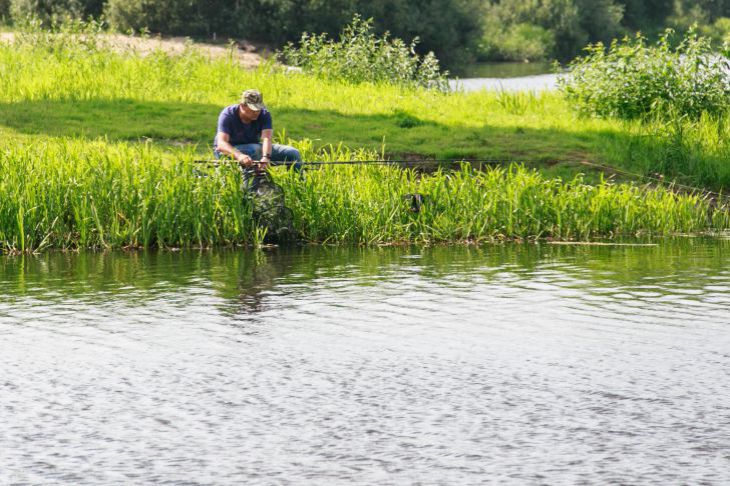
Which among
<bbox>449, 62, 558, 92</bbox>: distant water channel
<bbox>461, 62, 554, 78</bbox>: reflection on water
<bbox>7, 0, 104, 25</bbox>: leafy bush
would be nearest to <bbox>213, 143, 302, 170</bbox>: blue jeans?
<bbox>449, 62, 558, 92</bbox>: distant water channel

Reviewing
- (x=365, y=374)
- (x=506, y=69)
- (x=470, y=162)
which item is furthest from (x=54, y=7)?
(x=365, y=374)

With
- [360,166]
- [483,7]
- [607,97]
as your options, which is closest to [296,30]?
[483,7]

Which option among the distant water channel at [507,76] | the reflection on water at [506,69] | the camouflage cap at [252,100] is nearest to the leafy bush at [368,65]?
the camouflage cap at [252,100]

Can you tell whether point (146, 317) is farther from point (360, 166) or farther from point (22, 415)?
point (360, 166)

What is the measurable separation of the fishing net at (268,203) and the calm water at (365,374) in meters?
1.53

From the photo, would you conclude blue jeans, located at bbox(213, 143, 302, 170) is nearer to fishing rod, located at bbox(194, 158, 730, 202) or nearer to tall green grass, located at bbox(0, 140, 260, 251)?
fishing rod, located at bbox(194, 158, 730, 202)

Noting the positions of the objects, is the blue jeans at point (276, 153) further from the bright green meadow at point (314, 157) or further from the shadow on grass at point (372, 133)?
the shadow on grass at point (372, 133)

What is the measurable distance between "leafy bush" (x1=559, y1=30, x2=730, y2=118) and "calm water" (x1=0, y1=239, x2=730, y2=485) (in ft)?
26.5

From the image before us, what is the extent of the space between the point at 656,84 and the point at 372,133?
181 inches

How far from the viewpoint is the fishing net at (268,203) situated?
13.0 metres

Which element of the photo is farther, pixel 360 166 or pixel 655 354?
pixel 360 166

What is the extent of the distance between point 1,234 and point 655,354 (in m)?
7.35

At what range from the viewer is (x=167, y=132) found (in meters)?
17.6

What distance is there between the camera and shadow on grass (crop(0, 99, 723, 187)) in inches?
674
